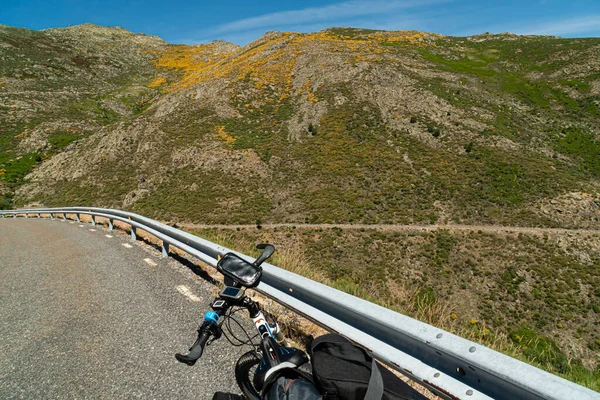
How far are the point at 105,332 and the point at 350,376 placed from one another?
4088 mm

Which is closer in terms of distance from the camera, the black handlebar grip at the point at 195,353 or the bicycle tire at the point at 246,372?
the black handlebar grip at the point at 195,353

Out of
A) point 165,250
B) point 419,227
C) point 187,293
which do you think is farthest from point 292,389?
point 419,227

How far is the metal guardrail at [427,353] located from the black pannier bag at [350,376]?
0.47 meters

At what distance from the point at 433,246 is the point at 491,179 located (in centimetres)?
1361

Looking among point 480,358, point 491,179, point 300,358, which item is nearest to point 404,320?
point 480,358

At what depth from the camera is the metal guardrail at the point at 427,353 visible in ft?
5.06

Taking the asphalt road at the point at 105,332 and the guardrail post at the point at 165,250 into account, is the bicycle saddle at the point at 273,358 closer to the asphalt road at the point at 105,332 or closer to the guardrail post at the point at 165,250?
the asphalt road at the point at 105,332

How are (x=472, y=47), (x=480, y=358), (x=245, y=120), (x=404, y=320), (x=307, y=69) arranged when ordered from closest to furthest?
(x=480, y=358) → (x=404, y=320) → (x=245, y=120) → (x=307, y=69) → (x=472, y=47)

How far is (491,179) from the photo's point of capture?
1341 inches

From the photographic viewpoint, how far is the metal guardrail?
5.06 ft

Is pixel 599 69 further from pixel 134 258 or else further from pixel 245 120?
pixel 134 258

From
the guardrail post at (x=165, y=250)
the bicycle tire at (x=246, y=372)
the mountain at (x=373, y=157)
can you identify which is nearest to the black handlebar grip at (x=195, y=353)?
the bicycle tire at (x=246, y=372)

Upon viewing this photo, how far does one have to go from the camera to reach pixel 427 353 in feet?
7.09

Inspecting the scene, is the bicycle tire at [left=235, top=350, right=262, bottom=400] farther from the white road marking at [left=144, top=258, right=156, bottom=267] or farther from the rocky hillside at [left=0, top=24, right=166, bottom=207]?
the rocky hillside at [left=0, top=24, right=166, bottom=207]
